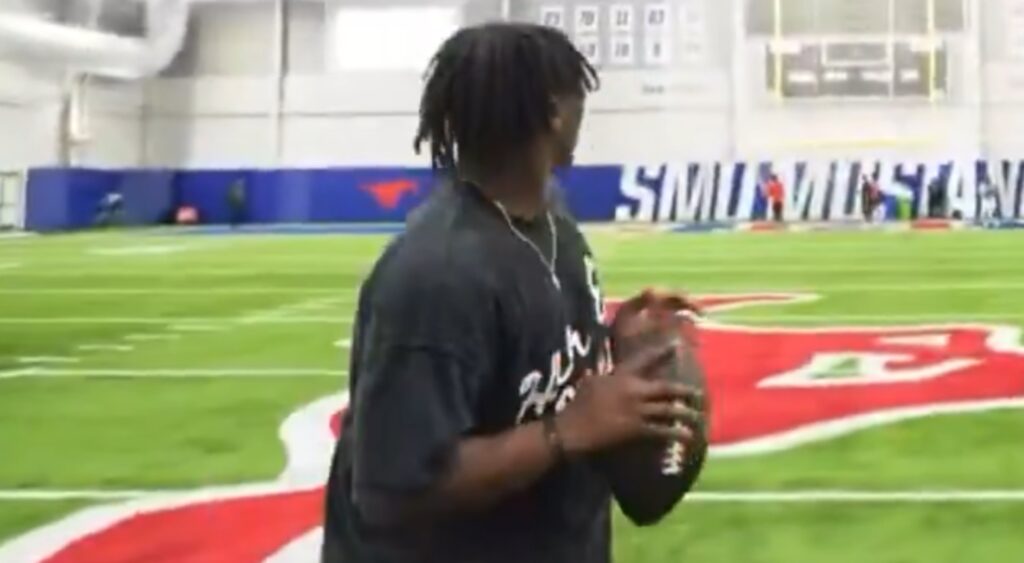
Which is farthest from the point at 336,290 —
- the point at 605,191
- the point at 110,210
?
the point at 605,191

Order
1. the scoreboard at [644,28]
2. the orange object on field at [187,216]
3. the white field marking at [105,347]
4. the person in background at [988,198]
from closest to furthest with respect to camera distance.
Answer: the white field marking at [105,347] → the person in background at [988,198] → the scoreboard at [644,28] → the orange object on field at [187,216]

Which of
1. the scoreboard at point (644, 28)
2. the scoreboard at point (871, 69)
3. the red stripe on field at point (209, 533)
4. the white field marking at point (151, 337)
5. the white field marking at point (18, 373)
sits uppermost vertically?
the scoreboard at point (644, 28)

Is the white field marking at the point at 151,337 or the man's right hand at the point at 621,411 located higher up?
the man's right hand at the point at 621,411

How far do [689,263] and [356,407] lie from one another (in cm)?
1317

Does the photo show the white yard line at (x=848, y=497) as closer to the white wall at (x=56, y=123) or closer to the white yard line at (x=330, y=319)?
the white yard line at (x=330, y=319)

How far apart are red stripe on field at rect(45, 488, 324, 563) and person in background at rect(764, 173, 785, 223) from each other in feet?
82.5

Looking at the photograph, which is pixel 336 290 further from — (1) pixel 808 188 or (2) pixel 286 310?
(1) pixel 808 188

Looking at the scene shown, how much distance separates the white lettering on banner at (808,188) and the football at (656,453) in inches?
1087

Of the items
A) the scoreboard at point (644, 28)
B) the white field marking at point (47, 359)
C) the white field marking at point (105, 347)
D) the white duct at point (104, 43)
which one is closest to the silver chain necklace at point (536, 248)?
the white field marking at point (47, 359)

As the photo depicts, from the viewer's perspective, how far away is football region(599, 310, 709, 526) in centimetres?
217

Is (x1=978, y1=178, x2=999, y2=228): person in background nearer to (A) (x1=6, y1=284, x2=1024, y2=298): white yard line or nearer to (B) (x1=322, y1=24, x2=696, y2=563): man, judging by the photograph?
(A) (x1=6, y1=284, x2=1024, y2=298): white yard line

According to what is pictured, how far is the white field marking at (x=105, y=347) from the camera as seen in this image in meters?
8.33

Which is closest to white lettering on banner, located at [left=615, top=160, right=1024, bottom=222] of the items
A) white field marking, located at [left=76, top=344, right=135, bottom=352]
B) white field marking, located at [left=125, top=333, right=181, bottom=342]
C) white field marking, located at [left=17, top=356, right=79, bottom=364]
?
white field marking, located at [left=125, top=333, right=181, bottom=342]

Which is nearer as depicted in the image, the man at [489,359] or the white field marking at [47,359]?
the man at [489,359]
